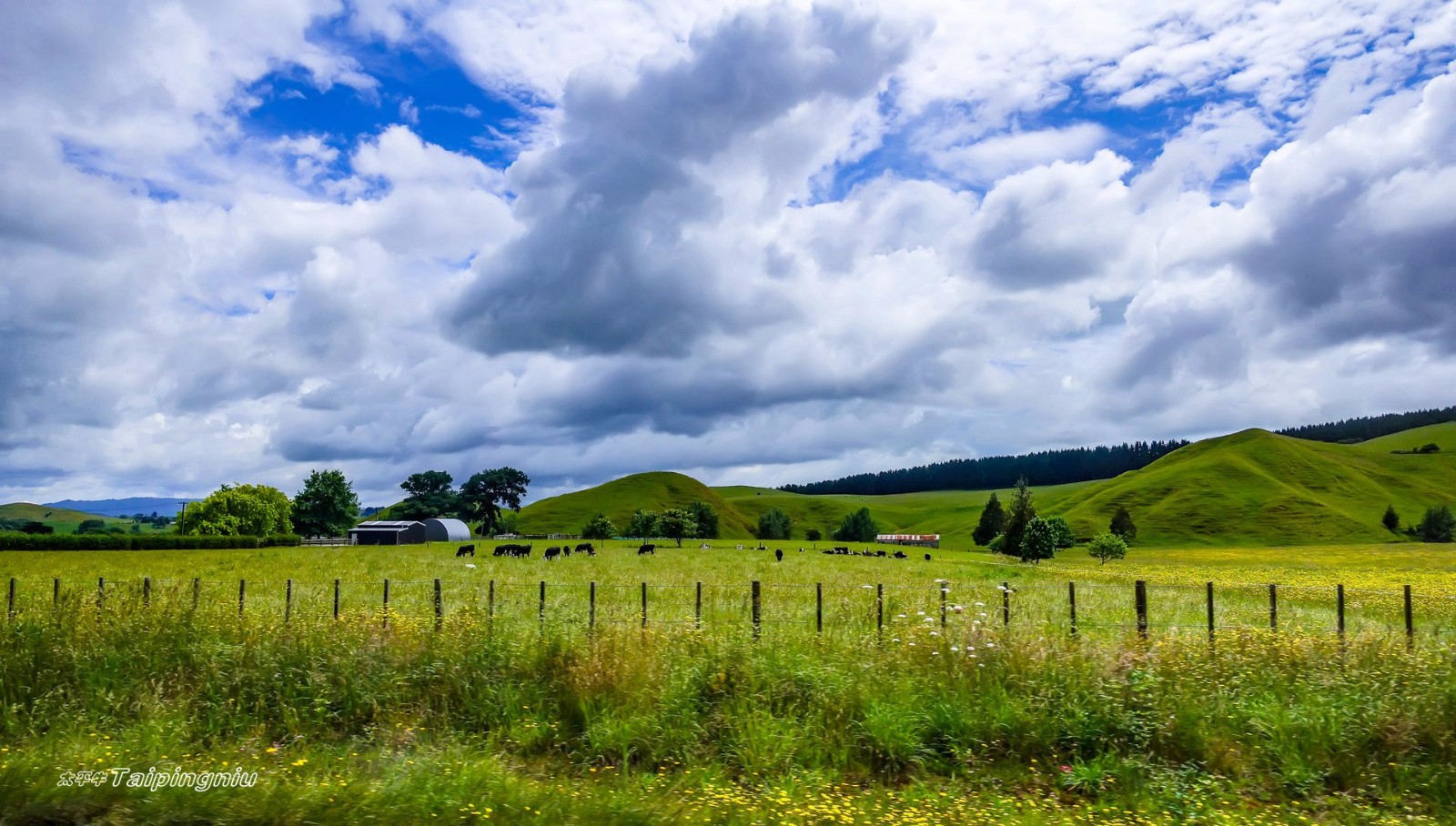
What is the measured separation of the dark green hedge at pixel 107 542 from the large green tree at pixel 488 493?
8048 cm

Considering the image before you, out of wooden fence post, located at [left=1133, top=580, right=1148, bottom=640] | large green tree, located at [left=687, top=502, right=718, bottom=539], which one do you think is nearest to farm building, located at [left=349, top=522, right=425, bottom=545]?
large green tree, located at [left=687, top=502, right=718, bottom=539]

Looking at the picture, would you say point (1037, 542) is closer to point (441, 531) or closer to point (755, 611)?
point (755, 611)

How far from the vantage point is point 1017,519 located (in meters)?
110

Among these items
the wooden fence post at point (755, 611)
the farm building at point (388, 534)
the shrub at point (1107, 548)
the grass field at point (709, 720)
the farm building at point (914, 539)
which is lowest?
the farm building at point (914, 539)

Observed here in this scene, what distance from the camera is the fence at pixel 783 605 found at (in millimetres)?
13672

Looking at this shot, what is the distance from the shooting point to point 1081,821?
771 cm

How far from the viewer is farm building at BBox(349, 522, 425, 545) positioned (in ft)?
393

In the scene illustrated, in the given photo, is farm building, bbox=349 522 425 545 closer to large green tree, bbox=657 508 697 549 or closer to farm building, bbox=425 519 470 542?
farm building, bbox=425 519 470 542

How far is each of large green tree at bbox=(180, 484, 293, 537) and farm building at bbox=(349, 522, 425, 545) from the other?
1206 cm

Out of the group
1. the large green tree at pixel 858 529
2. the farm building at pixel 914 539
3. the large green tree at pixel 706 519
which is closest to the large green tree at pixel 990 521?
the farm building at pixel 914 539

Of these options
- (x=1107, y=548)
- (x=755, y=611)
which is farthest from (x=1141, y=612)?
(x=1107, y=548)

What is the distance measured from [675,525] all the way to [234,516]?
61.7m

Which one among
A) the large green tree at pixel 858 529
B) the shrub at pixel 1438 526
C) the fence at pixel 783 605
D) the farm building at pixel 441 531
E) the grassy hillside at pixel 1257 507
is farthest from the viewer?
the large green tree at pixel 858 529

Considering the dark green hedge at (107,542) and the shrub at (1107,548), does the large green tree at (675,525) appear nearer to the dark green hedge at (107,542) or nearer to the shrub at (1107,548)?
the shrub at (1107,548)
